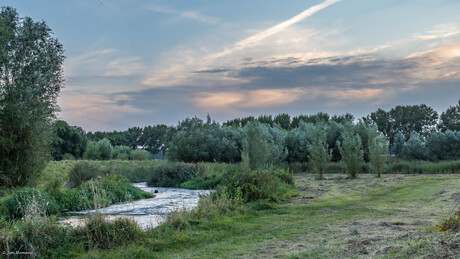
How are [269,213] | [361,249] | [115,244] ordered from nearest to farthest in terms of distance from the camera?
1. [361,249]
2. [115,244]
3. [269,213]

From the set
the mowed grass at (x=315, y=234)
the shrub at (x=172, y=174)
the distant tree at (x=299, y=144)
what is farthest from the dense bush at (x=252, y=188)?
the distant tree at (x=299, y=144)

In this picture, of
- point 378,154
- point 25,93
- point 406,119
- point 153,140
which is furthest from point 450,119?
point 153,140

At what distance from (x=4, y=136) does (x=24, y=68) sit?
400 centimetres

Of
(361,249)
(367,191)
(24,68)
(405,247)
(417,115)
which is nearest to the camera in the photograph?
(405,247)

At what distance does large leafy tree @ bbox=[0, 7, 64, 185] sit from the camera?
17.0m

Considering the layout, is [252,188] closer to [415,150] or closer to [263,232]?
[263,232]

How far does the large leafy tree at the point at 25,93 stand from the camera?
668 inches

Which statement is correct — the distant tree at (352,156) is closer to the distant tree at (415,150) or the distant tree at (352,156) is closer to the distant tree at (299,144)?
the distant tree at (299,144)

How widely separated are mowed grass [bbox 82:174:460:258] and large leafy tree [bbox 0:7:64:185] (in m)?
12.0

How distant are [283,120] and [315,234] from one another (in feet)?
195

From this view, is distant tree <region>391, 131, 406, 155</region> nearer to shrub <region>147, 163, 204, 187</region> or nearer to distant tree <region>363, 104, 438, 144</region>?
distant tree <region>363, 104, 438, 144</region>

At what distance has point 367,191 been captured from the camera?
16125 mm

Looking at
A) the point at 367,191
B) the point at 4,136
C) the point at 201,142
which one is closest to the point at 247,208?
the point at 367,191

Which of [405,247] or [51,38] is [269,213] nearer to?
[405,247]
